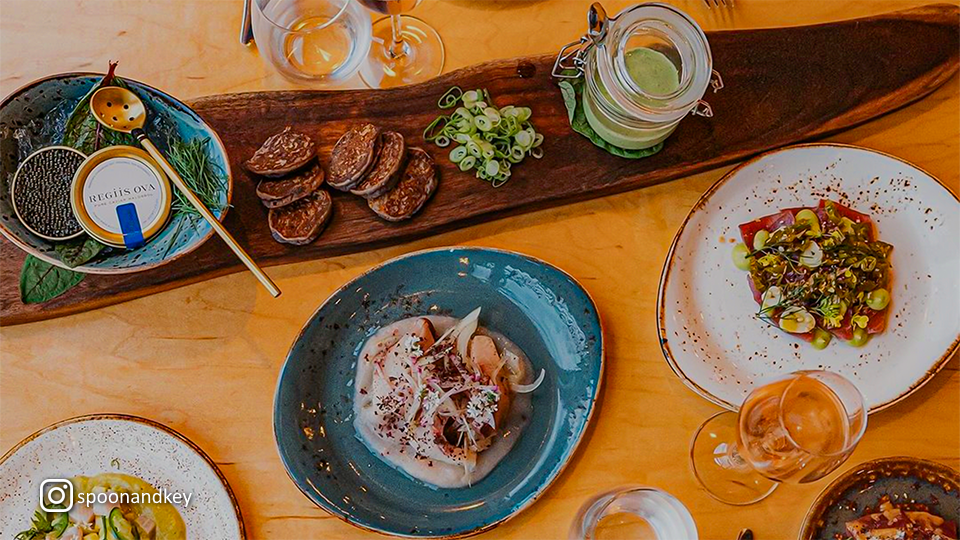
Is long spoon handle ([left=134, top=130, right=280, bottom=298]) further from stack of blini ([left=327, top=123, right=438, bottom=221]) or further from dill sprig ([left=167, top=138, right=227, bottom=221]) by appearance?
stack of blini ([left=327, top=123, right=438, bottom=221])

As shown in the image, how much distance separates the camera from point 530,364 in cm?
189

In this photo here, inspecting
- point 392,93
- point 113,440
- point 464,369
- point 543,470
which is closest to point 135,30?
point 392,93

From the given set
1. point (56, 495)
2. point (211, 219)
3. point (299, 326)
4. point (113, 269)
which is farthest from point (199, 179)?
point (56, 495)

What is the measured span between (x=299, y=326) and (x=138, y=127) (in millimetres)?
563

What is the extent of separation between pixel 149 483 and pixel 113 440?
122mm

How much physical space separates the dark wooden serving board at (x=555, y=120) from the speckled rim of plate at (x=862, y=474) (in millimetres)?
744

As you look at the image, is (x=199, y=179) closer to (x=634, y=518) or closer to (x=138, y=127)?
(x=138, y=127)

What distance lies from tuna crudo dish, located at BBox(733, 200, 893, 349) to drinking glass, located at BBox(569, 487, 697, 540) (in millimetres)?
484

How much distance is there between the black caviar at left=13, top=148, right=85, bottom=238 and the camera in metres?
1.79

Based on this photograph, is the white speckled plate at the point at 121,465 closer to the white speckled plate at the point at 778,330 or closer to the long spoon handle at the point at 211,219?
the long spoon handle at the point at 211,219

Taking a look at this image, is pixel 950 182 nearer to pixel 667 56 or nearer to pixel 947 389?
pixel 947 389

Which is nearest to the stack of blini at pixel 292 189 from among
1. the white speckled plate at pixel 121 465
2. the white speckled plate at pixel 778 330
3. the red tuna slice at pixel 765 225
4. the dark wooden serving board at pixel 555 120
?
the dark wooden serving board at pixel 555 120

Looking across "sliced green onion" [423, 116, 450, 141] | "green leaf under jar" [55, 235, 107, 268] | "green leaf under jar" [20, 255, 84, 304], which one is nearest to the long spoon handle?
"green leaf under jar" [55, 235, 107, 268]

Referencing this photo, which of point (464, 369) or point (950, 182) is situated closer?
point (464, 369)
